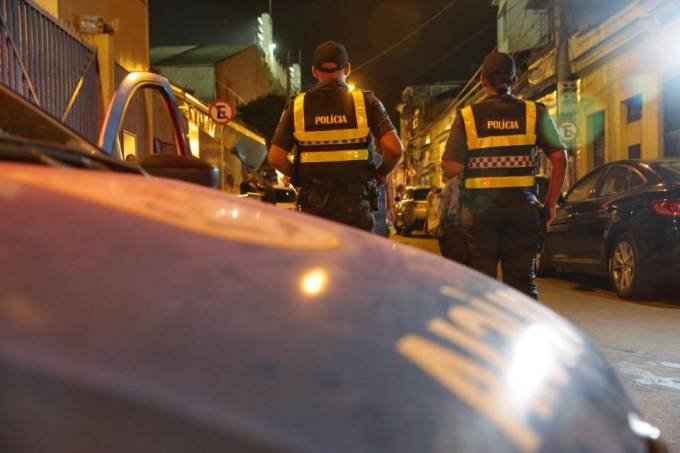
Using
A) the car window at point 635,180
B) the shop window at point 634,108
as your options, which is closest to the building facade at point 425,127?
the shop window at point 634,108

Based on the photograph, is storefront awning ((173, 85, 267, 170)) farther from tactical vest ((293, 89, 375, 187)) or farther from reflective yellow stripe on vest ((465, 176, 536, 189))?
reflective yellow stripe on vest ((465, 176, 536, 189))

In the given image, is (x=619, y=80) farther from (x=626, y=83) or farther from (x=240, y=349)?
(x=240, y=349)

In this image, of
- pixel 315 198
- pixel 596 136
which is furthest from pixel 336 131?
pixel 596 136

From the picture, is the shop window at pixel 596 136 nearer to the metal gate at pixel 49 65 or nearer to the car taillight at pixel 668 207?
the car taillight at pixel 668 207

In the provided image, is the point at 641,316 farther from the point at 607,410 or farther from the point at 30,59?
the point at 30,59

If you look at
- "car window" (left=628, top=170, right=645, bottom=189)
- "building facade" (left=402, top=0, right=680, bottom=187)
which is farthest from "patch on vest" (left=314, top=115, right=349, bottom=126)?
"building facade" (left=402, top=0, right=680, bottom=187)

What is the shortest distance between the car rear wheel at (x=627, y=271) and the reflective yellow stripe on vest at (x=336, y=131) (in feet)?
13.4

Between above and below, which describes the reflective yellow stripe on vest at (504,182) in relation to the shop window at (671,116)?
below

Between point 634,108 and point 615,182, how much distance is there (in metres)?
10.3

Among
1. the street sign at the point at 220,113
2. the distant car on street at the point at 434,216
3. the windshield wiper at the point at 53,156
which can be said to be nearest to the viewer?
the windshield wiper at the point at 53,156

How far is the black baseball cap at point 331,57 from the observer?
3707 mm

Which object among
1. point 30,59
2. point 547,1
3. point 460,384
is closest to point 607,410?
point 460,384

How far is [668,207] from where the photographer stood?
6.47m

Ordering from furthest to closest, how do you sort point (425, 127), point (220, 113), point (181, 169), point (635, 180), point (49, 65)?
1. point (425, 127)
2. point (220, 113)
3. point (49, 65)
4. point (635, 180)
5. point (181, 169)
